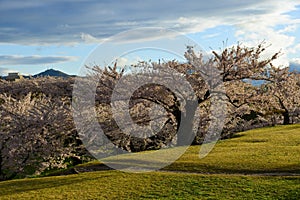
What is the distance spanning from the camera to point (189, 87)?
28.6m

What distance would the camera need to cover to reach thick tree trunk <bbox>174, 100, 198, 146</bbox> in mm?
29047

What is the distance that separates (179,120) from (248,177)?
1231 centimetres

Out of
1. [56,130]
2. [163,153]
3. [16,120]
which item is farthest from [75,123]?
[163,153]

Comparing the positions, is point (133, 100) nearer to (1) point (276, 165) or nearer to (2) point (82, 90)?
(2) point (82, 90)

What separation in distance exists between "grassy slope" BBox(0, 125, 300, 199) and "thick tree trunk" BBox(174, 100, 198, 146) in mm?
6305

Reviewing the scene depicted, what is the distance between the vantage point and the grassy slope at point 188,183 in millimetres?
15852

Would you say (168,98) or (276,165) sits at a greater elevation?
(168,98)

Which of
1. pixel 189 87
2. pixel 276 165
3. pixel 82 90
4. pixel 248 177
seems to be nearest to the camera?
pixel 248 177

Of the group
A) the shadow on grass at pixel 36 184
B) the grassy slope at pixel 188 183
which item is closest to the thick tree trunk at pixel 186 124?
the grassy slope at pixel 188 183

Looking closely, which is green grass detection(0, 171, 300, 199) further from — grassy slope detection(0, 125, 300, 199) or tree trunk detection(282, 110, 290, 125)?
tree trunk detection(282, 110, 290, 125)

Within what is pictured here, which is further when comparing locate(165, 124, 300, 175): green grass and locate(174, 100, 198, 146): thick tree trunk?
locate(174, 100, 198, 146): thick tree trunk

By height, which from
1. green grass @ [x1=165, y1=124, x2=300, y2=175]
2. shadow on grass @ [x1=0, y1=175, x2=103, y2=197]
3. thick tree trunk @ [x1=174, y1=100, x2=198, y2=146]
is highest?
thick tree trunk @ [x1=174, y1=100, x2=198, y2=146]

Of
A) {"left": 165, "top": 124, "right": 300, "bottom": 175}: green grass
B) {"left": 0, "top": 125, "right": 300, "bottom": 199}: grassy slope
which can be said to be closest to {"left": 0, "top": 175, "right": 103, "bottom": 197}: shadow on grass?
{"left": 0, "top": 125, "right": 300, "bottom": 199}: grassy slope

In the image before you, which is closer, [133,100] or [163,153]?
[163,153]
